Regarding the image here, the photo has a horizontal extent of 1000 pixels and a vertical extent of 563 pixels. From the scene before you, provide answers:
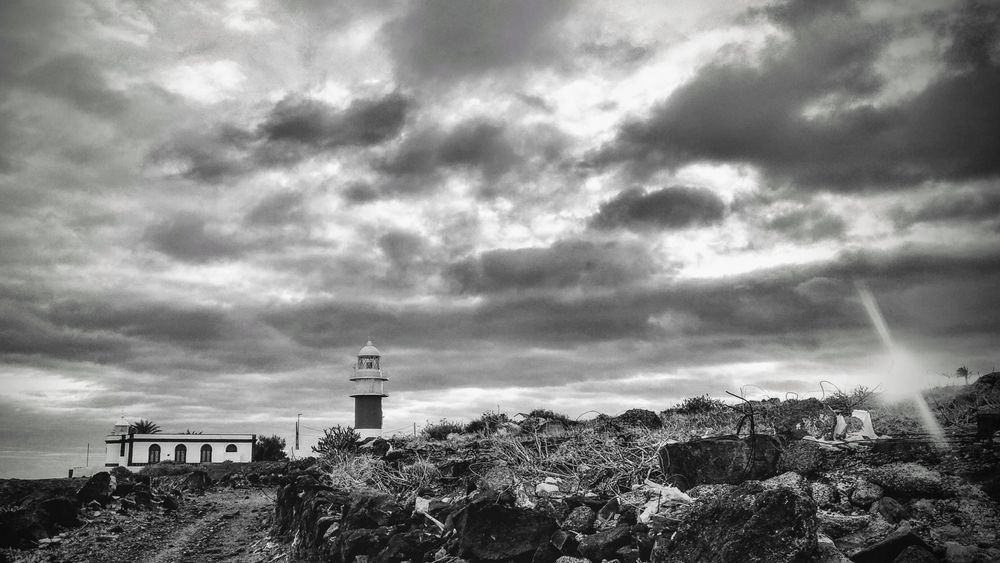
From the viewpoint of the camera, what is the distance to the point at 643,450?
6574mm

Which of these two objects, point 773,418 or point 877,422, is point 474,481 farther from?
point 877,422

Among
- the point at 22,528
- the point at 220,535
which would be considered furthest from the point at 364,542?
the point at 22,528

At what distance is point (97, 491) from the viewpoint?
19.8 meters

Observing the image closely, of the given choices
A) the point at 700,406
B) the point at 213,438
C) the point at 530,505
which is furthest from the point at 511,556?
the point at 213,438

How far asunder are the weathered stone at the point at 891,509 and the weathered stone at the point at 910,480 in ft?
0.37

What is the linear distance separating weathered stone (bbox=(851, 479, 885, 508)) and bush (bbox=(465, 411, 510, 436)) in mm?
9585

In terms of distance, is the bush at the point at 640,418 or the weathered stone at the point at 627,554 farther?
the bush at the point at 640,418

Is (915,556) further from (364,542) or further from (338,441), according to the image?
(338,441)

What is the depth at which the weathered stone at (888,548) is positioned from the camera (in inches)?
148

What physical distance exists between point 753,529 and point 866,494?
4.23 feet

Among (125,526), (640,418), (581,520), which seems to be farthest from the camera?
(125,526)

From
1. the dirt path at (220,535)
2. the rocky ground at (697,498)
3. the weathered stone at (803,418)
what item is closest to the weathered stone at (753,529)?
the rocky ground at (697,498)

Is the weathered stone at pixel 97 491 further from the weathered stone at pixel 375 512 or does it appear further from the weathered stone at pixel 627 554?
the weathered stone at pixel 627 554

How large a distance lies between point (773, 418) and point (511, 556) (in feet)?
10.9
